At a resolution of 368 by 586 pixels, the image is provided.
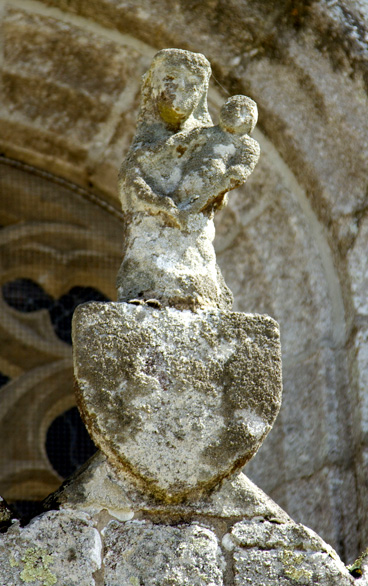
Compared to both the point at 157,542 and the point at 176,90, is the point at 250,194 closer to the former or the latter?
the point at 176,90

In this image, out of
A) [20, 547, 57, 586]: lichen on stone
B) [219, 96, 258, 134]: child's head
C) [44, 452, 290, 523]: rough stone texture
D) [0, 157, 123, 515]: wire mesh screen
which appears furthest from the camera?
[0, 157, 123, 515]: wire mesh screen

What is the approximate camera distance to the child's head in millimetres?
2209

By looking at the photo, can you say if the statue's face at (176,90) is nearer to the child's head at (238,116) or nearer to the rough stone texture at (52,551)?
the child's head at (238,116)

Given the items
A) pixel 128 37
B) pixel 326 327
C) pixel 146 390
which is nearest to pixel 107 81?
pixel 128 37

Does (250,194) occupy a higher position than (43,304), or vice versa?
(250,194)

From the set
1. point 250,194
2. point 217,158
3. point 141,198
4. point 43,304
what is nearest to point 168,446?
point 141,198

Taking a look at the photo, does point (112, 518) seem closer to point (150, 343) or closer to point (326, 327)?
point (150, 343)

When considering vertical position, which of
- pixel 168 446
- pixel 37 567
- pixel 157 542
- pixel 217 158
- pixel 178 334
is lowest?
pixel 37 567

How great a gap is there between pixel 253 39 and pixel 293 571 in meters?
1.72

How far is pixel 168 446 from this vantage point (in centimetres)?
185

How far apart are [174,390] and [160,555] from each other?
0.29 m

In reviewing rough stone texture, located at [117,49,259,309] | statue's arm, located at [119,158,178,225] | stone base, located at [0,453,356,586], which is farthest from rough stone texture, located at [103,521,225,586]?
statue's arm, located at [119,158,178,225]

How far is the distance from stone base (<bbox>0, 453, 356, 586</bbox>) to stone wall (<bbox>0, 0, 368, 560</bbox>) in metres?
0.74

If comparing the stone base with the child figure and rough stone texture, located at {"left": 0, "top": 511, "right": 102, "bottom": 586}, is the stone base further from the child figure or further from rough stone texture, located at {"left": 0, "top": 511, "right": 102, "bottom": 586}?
the child figure
